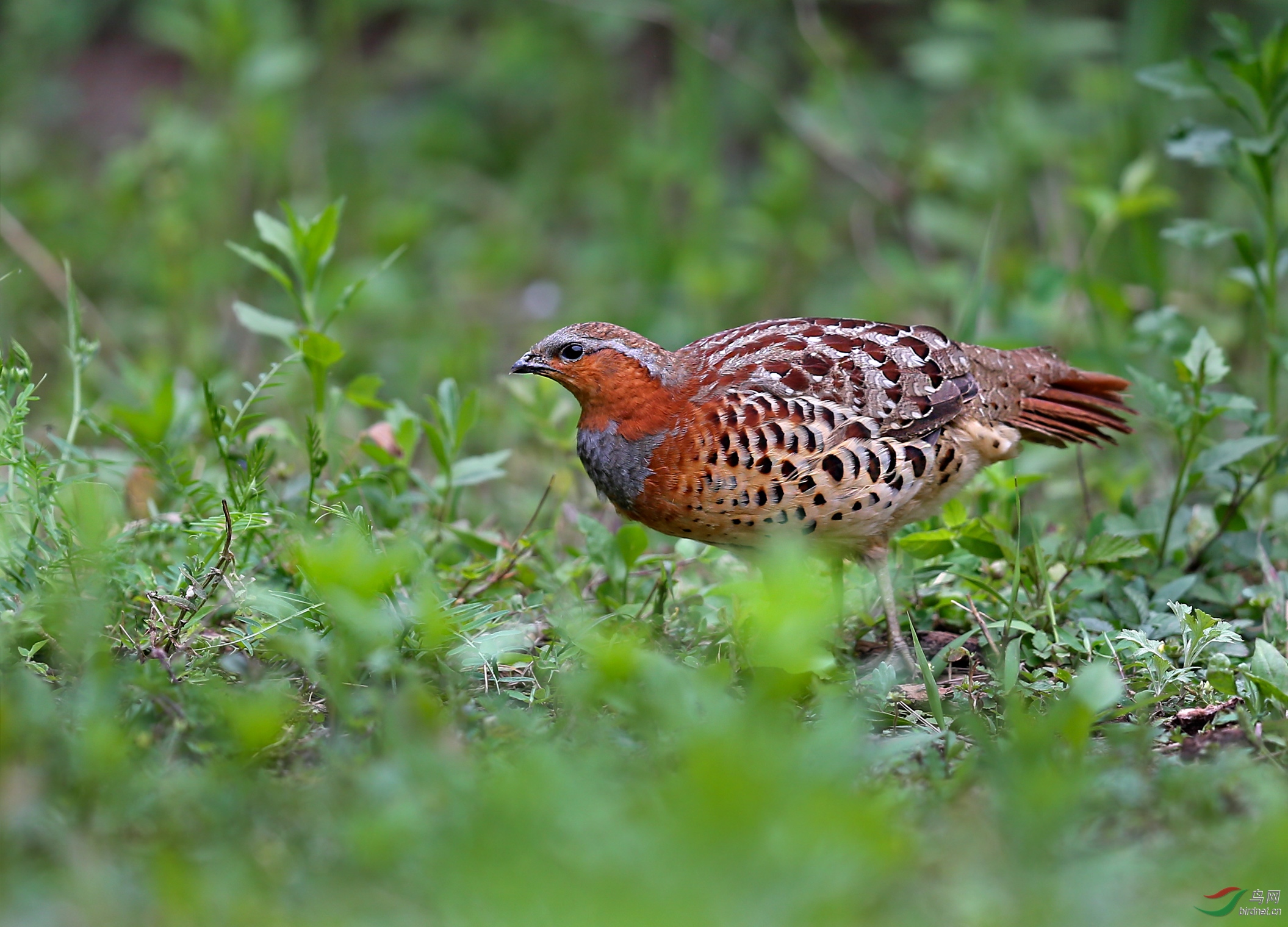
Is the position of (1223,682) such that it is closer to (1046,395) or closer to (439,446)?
(1046,395)

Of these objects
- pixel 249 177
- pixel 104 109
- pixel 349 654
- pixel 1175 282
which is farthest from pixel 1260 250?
pixel 104 109

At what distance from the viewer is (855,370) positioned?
4164 millimetres

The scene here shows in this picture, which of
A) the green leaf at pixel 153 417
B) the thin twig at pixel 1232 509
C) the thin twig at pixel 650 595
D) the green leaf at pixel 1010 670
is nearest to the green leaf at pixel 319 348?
the green leaf at pixel 153 417

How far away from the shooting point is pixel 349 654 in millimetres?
3057

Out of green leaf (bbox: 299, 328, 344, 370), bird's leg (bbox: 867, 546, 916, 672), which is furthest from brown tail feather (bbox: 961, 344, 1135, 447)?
green leaf (bbox: 299, 328, 344, 370)

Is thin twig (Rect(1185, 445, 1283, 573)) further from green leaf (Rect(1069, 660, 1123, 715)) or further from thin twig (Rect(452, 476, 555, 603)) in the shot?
thin twig (Rect(452, 476, 555, 603))

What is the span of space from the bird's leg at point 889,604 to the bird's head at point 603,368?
0.89 metres

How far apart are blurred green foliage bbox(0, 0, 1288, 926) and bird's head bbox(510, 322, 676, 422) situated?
391mm

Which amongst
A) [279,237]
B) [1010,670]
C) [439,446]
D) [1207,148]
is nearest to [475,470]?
[439,446]

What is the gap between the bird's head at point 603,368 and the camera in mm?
4172

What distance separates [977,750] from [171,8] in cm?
792

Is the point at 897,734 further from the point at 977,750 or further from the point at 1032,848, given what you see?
the point at 1032,848

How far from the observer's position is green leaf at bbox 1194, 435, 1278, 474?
421 centimetres

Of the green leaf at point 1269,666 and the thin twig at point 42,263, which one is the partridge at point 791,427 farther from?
the thin twig at point 42,263
